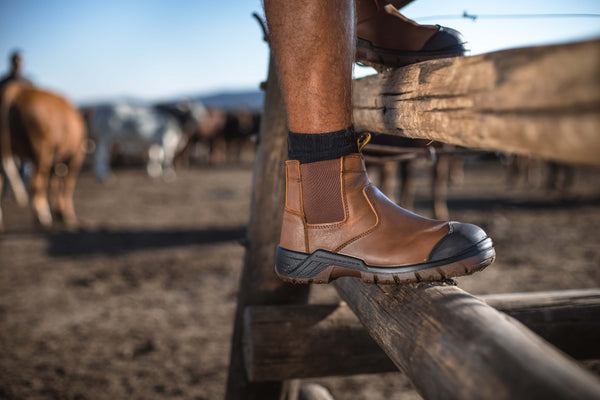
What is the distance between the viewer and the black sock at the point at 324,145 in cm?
63

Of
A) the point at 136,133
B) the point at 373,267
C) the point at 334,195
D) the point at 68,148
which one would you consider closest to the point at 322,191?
the point at 334,195

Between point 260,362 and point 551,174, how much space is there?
7.84m

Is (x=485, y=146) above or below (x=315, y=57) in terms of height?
below

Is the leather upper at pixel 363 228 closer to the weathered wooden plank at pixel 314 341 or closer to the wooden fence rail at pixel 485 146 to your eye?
the wooden fence rail at pixel 485 146

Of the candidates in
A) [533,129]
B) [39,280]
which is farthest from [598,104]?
[39,280]

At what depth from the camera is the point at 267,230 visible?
96 cm

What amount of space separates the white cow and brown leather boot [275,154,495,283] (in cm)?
953

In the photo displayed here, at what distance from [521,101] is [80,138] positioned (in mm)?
5833

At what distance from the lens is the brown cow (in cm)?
418

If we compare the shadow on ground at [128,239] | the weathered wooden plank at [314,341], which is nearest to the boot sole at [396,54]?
the weathered wooden plank at [314,341]

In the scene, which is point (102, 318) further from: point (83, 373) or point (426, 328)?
point (426, 328)

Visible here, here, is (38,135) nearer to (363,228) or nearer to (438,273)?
(363,228)

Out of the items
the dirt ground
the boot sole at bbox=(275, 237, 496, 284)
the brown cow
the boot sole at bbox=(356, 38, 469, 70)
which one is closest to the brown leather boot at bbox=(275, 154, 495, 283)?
the boot sole at bbox=(275, 237, 496, 284)

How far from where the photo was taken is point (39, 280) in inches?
107
